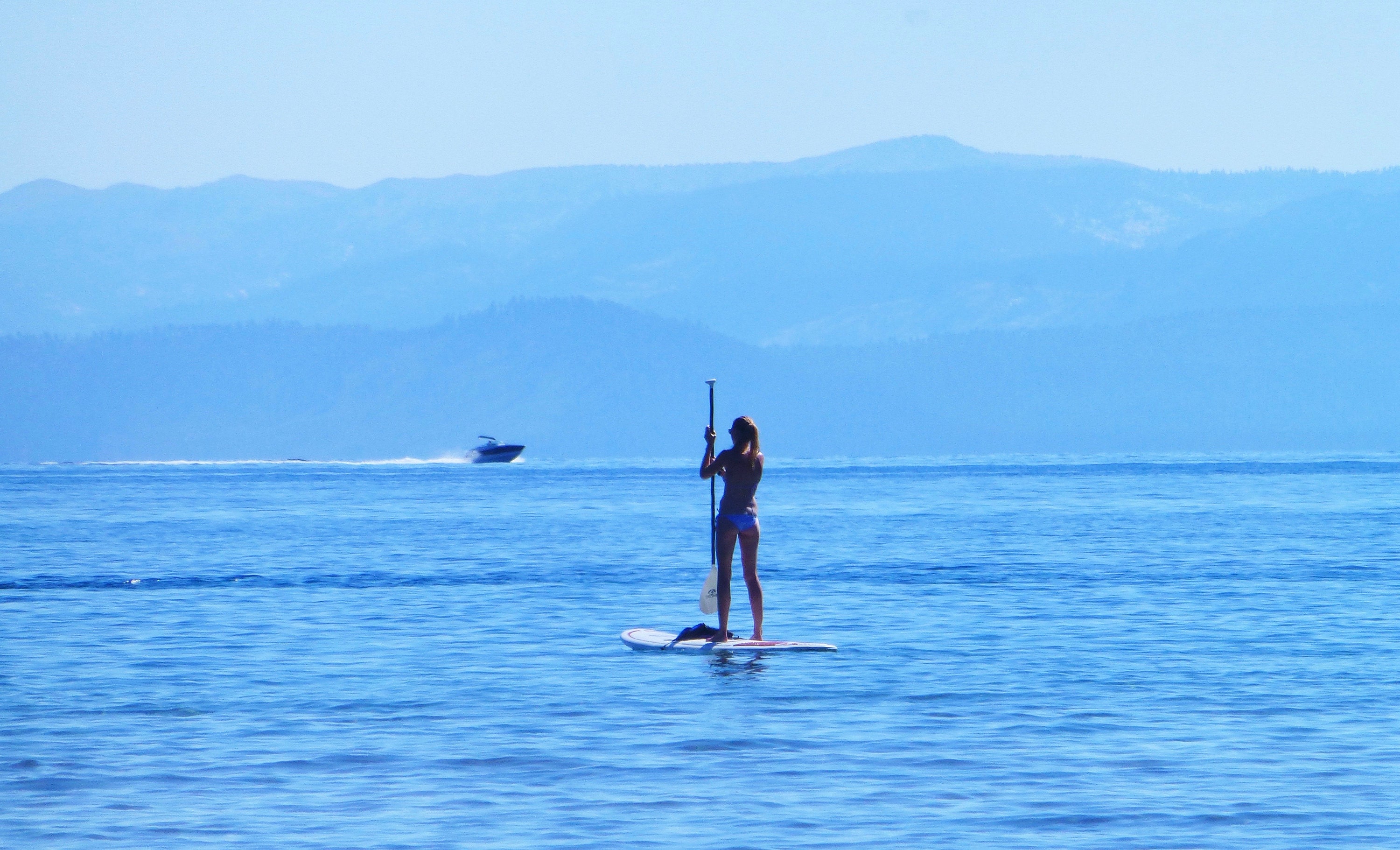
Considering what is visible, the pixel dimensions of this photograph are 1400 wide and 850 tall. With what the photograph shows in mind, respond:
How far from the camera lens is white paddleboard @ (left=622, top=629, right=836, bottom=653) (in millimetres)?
20203

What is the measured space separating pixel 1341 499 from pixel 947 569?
172 feet

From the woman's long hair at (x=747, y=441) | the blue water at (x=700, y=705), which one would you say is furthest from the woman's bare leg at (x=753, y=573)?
the woman's long hair at (x=747, y=441)

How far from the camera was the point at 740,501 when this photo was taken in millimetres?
19547

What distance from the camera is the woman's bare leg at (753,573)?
19.7m

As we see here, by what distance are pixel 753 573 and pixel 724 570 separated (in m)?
0.32

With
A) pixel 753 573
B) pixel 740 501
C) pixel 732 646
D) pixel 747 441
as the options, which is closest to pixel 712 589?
pixel 732 646

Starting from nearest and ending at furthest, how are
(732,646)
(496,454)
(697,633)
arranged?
(732,646) < (697,633) < (496,454)

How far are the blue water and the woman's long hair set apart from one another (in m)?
2.16

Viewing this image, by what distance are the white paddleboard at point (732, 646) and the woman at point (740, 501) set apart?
18cm

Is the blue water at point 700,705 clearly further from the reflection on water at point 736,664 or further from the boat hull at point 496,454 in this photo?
the boat hull at point 496,454

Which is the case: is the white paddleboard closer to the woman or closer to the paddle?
the woman

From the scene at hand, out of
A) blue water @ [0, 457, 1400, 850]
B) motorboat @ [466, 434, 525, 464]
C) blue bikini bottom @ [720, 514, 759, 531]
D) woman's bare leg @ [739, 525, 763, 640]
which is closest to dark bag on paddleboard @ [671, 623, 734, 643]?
blue water @ [0, 457, 1400, 850]

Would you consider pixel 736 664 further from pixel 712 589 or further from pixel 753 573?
pixel 712 589

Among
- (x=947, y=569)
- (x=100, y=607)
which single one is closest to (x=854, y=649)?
(x=100, y=607)
